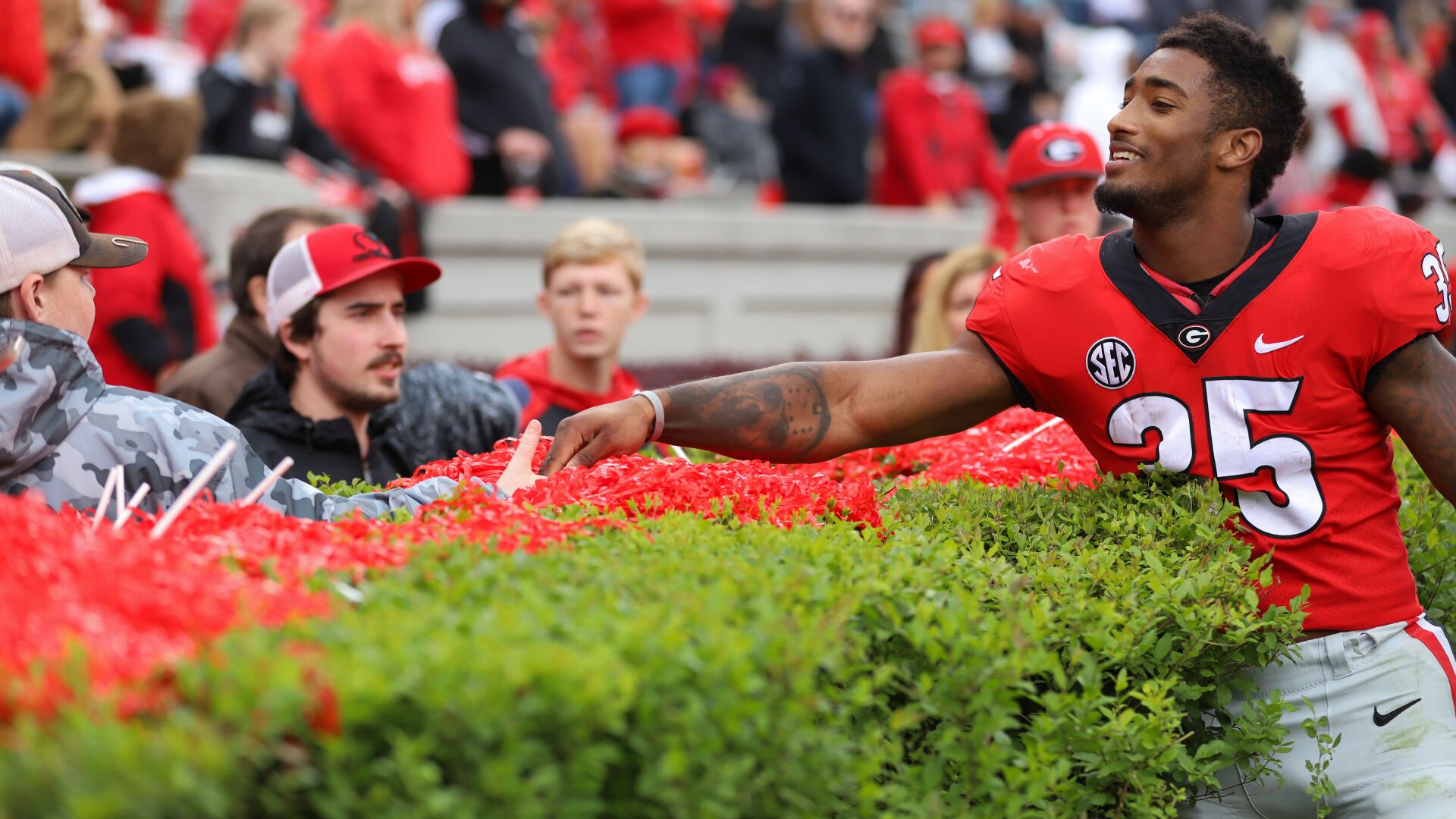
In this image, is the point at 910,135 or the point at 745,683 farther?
the point at 910,135

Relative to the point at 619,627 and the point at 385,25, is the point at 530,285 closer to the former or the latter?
the point at 385,25

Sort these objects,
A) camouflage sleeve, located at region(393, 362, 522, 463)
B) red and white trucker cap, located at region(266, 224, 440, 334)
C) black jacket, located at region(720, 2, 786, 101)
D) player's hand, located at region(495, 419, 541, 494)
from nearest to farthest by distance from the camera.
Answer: player's hand, located at region(495, 419, 541, 494) → red and white trucker cap, located at region(266, 224, 440, 334) → camouflage sleeve, located at region(393, 362, 522, 463) → black jacket, located at region(720, 2, 786, 101)

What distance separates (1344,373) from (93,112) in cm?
796

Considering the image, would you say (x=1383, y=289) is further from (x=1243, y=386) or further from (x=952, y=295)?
(x=952, y=295)

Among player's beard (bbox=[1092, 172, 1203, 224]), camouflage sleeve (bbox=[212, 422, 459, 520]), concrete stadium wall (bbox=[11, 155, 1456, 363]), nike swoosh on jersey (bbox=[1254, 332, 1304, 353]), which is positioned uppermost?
Result: player's beard (bbox=[1092, 172, 1203, 224])

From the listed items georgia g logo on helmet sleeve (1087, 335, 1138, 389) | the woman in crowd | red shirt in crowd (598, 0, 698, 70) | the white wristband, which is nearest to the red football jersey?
georgia g logo on helmet sleeve (1087, 335, 1138, 389)

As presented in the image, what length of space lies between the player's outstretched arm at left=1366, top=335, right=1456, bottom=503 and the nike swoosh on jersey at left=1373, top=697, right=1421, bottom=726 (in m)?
0.47

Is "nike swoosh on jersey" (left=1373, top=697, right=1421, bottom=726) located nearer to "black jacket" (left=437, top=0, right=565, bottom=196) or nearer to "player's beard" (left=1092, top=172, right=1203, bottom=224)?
"player's beard" (left=1092, top=172, right=1203, bottom=224)

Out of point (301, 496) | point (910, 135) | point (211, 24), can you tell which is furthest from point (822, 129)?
point (301, 496)

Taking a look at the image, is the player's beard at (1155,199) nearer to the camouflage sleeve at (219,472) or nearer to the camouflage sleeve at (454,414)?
the camouflage sleeve at (219,472)

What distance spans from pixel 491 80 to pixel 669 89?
311cm

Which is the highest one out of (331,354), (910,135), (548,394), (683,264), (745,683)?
(910,135)

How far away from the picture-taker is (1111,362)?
11.9 ft

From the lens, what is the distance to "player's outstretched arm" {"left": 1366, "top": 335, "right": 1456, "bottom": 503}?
3.40 m
